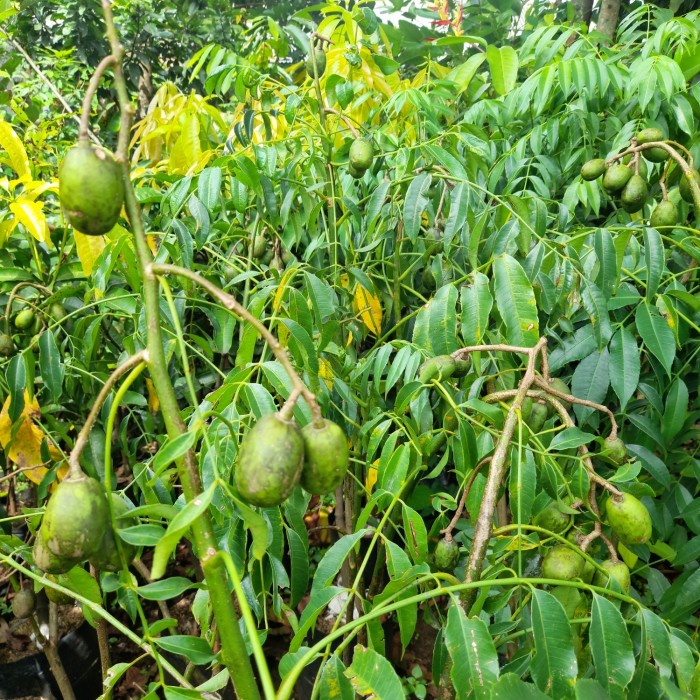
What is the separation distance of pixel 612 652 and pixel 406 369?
596 millimetres

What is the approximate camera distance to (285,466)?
583 millimetres

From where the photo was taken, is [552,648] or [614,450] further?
[614,450]

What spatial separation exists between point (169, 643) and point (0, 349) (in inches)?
37.8

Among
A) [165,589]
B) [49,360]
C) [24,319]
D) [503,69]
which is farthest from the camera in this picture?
[503,69]

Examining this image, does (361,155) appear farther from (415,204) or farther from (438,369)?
(438,369)

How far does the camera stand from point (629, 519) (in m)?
0.94

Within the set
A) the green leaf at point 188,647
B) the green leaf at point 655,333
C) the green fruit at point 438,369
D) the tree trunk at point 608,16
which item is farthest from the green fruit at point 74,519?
the tree trunk at point 608,16

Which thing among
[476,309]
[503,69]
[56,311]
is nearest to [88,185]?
[476,309]

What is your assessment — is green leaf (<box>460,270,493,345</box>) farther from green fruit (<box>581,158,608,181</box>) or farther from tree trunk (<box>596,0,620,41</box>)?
tree trunk (<box>596,0,620,41</box>)

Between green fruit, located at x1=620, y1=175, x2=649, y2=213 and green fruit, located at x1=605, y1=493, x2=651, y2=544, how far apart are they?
0.85 m

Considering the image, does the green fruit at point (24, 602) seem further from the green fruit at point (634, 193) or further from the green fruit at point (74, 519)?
the green fruit at point (634, 193)

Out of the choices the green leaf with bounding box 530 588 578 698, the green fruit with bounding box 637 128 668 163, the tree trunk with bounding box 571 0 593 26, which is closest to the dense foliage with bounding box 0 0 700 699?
the green leaf with bounding box 530 588 578 698

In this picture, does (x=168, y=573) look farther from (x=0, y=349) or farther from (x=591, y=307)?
(x=591, y=307)

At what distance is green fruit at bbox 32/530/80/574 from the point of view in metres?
0.62
